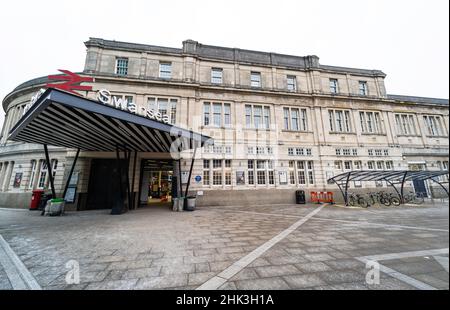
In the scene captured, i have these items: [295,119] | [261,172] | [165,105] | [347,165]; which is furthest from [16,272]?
[347,165]

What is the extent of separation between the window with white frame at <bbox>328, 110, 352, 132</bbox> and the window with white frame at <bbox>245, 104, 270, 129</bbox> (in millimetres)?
6950

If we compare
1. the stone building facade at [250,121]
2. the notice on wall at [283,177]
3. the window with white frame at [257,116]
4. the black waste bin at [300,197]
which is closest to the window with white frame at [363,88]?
the stone building facade at [250,121]

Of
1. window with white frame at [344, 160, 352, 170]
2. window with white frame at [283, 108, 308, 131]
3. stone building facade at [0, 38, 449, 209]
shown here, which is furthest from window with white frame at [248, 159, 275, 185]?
window with white frame at [344, 160, 352, 170]

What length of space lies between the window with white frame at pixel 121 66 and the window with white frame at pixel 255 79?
1179cm

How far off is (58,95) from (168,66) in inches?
441

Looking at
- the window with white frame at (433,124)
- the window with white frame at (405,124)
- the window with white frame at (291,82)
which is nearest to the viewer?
the window with white frame at (291,82)

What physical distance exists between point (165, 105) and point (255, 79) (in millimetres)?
9321

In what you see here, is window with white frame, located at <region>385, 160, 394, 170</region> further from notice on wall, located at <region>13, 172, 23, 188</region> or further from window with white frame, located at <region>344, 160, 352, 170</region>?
notice on wall, located at <region>13, 172, 23, 188</region>

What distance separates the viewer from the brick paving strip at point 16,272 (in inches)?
101

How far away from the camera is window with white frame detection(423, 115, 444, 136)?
60.2 feet

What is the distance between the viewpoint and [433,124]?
18.6 meters

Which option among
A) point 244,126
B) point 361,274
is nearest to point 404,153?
point 244,126

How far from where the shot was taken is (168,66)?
14633mm

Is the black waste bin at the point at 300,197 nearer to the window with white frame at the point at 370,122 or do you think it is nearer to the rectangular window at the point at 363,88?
the window with white frame at the point at 370,122
